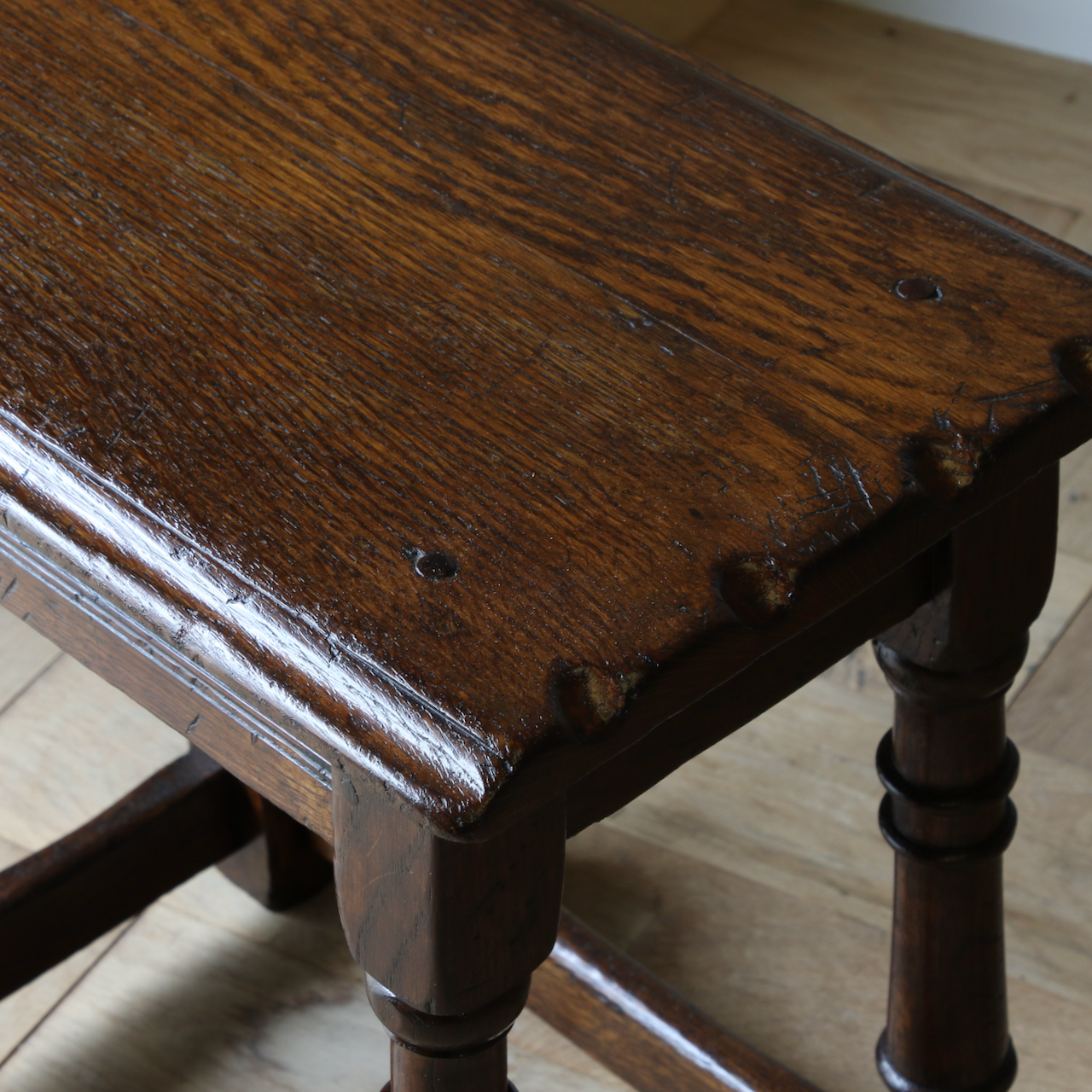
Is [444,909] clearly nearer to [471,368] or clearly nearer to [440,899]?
[440,899]

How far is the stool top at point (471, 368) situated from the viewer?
0.35 meters

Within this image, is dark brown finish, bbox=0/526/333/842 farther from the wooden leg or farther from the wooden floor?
the wooden floor

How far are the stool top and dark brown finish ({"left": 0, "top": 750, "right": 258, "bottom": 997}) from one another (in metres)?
0.43

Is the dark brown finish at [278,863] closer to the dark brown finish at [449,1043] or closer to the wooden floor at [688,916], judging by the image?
the wooden floor at [688,916]

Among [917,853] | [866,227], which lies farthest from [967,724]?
[866,227]

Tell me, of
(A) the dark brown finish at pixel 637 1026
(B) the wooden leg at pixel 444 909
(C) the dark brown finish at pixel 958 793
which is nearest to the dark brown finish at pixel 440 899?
(B) the wooden leg at pixel 444 909

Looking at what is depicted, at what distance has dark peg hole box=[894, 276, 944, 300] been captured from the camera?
446 millimetres

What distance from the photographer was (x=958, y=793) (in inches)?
23.1

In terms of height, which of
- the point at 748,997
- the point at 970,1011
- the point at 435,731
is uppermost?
the point at 435,731

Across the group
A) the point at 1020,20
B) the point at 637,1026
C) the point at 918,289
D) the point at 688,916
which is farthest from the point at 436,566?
the point at 1020,20

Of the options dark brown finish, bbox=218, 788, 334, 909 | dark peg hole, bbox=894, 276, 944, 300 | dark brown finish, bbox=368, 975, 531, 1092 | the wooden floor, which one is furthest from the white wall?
dark brown finish, bbox=368, 975, 531, 1092

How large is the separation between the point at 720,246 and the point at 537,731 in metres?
0.19

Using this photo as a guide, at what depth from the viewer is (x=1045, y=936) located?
90 centimetres

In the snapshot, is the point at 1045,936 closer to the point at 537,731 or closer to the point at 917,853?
the point at 917,853
